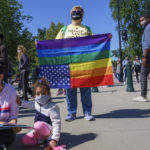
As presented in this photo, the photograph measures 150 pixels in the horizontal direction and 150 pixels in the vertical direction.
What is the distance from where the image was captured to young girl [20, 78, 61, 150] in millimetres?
2908

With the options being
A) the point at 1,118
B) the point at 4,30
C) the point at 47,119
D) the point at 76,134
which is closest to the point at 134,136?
the point at 76,134

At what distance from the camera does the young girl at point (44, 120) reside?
9.54ft

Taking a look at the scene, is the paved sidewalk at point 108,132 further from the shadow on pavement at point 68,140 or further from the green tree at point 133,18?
the green tree at point 133,18

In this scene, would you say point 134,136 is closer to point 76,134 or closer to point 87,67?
point 76,134

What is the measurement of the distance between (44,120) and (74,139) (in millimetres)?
504

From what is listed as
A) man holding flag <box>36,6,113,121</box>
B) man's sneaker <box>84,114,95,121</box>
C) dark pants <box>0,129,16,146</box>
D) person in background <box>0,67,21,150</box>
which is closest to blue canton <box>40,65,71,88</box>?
man holding flag <box>36,6,113,121</box>

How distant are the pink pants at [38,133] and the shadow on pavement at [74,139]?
0.26m

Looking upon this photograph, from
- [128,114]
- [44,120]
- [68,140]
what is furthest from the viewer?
[128,114]

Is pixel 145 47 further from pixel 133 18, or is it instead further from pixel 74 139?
pixel 133 18

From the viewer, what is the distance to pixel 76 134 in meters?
3.47

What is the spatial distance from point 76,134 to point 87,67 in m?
1.53

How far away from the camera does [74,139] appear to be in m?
3.24

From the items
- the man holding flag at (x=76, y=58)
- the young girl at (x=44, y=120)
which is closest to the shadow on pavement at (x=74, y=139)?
the young girl at (x=44, y=120)

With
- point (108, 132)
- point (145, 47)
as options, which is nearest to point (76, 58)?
point (108, 132)
